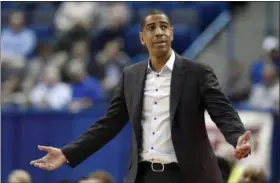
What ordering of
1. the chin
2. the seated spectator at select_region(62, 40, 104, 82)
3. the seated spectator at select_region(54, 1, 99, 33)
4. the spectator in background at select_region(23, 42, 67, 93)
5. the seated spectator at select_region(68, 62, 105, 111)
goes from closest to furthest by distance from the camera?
the chin
the seated spectator at select_region(68, 62, 105, 111)
the seated spectator at select_region(62, 40, 104, 82)
the spectator in background at select_region(23, 42, 67, 93)
the seated spectator at select_region(54, 1, 99, 33)

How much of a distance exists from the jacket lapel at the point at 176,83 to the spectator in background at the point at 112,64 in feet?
22.3

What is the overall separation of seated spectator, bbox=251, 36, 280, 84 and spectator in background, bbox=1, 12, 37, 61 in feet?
12.4

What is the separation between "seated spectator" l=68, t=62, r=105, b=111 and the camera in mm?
11380

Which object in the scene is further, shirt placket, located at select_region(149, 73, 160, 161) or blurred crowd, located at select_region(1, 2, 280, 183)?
blurred crowd, located at select_region(1, 2, 280, 183)

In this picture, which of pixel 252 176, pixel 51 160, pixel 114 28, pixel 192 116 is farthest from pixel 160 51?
pixel 114 28

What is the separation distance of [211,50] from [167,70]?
310 inches

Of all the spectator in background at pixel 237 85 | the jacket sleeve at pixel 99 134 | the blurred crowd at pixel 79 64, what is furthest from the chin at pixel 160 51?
the spectator in background at pixel 237 85

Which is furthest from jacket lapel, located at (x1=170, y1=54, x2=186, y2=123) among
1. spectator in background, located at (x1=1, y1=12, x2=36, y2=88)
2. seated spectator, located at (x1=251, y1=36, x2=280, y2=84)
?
spectator in background, located at (x1=1, y1=12, x2=36, y2=88)

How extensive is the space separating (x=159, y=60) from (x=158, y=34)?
196mm

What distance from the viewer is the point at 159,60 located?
5.71 meters

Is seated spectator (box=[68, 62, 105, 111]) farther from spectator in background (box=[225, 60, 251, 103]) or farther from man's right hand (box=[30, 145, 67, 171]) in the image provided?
man's right hand (box=[30, 145, 67, 171])

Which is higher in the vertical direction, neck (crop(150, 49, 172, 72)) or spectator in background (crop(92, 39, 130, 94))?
spectator in background (crop(92, 39, 130, 94))

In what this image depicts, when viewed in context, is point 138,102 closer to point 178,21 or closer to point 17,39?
point 178,21

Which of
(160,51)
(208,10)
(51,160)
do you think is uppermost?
(208,10)
